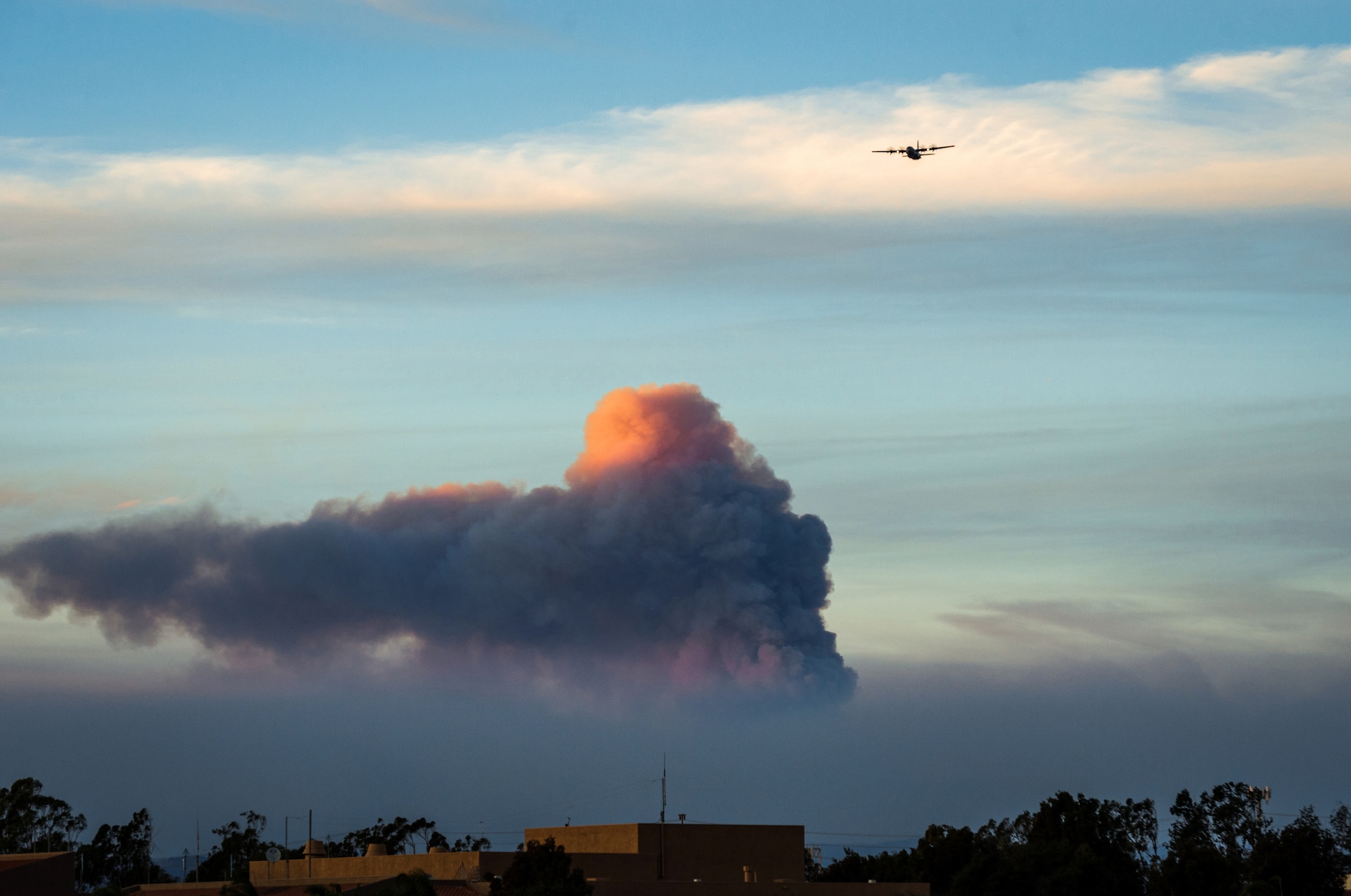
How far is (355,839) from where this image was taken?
525 feet

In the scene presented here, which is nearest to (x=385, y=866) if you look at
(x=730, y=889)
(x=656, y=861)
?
(x=656, y=861)

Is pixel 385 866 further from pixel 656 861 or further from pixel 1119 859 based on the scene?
pixel 1119 859

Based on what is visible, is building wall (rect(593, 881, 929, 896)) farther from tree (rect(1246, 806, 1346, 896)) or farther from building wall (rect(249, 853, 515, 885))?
tree (rect(1246, 806, 1346, 896))

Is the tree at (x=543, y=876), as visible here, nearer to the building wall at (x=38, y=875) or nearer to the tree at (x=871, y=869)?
the building wall at (x=38, y=875)

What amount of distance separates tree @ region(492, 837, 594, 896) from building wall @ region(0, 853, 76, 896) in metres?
14.6

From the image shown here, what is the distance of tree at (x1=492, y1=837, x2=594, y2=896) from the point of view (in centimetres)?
5894

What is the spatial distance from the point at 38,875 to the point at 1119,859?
62295 millimetres

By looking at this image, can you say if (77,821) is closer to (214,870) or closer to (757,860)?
(214,870)

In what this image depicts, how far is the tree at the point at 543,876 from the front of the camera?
58.9 m

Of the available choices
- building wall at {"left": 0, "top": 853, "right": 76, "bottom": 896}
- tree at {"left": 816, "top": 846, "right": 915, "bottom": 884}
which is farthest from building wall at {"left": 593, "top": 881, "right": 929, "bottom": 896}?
tree at {"left": 816, "top": 846, "right": 915, "bottom": 884}

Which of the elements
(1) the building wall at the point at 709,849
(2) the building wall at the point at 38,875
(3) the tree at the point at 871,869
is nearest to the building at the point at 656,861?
(1) the building wall at the point at 709,849

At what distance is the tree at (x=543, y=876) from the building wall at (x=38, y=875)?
14.6 metres

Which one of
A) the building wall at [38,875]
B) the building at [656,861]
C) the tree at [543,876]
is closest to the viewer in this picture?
the building wall at [38,875]

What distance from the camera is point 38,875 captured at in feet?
186
